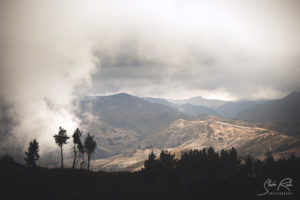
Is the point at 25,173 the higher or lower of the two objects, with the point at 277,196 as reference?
higher

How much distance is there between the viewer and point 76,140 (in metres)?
113

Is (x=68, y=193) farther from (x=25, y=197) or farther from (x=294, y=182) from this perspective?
(x=294, y=182)

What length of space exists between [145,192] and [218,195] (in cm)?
2867

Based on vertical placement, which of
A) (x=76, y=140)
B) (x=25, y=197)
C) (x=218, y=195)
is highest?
(x=76, y=140)

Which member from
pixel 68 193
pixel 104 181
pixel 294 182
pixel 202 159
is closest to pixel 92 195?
pixel 68 193
